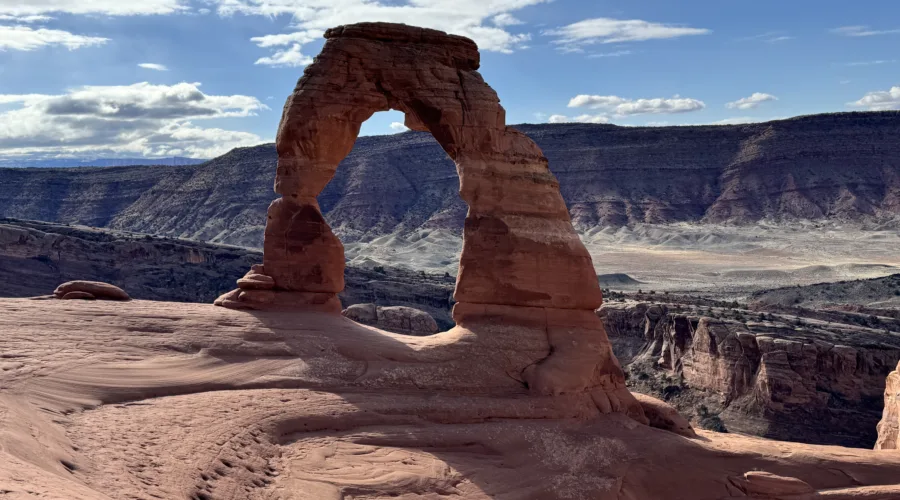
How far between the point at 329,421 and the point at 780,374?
2930 centimetres

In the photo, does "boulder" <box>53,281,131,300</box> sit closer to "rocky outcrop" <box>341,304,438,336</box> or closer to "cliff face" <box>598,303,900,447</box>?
"rocky outcrop" <box>341,304,438,336</box>

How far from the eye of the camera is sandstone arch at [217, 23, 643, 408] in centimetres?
2162

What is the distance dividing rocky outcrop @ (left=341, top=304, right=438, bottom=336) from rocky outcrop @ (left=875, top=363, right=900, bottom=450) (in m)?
20.6

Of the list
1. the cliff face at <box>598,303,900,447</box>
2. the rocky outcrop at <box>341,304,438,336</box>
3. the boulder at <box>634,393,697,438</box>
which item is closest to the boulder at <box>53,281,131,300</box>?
the boulder at <box>634,393,697,438</box>

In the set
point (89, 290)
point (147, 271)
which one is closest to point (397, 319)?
point (89, 290)

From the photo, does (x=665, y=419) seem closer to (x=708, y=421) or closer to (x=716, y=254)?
(x=708, y=421)

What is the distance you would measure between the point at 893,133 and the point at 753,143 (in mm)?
19683

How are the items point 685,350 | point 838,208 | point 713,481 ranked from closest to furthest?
point 713,481 < point 685,350 < point 838,208

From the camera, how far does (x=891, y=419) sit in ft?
80.3

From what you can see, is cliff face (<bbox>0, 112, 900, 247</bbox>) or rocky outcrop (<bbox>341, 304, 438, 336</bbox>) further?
cliff face (<bbox>0, 112, 900, 247</bbox>)

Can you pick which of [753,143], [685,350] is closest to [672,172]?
[753,143]

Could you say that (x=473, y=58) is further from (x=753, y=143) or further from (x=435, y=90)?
(x=753, y=143)

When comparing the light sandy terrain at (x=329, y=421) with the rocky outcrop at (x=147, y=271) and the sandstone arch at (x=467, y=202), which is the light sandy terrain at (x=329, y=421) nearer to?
the sandstone arch at (x=467, y=202)

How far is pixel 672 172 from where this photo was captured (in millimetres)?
139625
